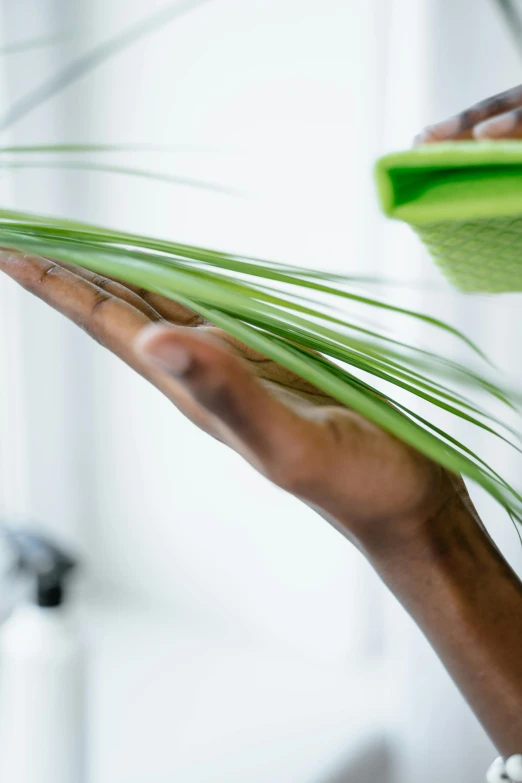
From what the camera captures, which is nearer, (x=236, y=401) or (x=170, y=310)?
(x=236, y=401)

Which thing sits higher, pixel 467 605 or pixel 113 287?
pixel 113 287

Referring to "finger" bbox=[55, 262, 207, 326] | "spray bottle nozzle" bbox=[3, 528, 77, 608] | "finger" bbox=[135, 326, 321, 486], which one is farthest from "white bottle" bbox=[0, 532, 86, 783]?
"finger" bbox=[135, 326, 321, 486]

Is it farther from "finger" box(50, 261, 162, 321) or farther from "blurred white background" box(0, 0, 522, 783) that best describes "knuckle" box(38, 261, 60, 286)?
"blurred white background" box(0, 0, 522, 783)

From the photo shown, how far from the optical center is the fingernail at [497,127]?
0.69 ft

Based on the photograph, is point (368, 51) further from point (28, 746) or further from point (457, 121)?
point (28, 746)

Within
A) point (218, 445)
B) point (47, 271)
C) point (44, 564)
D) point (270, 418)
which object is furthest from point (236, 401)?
point (218, 445)

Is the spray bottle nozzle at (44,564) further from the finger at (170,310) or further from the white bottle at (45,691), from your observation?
the finger at (170,310)

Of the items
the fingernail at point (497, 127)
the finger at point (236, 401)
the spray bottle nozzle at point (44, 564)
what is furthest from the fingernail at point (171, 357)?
the spray bottle nozzle at point (44, 564)

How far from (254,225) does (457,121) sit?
1.52ft

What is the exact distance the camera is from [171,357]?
0.17 metres

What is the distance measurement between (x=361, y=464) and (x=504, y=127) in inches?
4.0

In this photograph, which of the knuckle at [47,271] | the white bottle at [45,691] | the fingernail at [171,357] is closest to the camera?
the fingernail at [171,357]

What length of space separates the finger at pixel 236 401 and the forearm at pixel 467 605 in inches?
3.6

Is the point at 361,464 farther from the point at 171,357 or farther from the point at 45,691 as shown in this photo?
the point at 45,691
